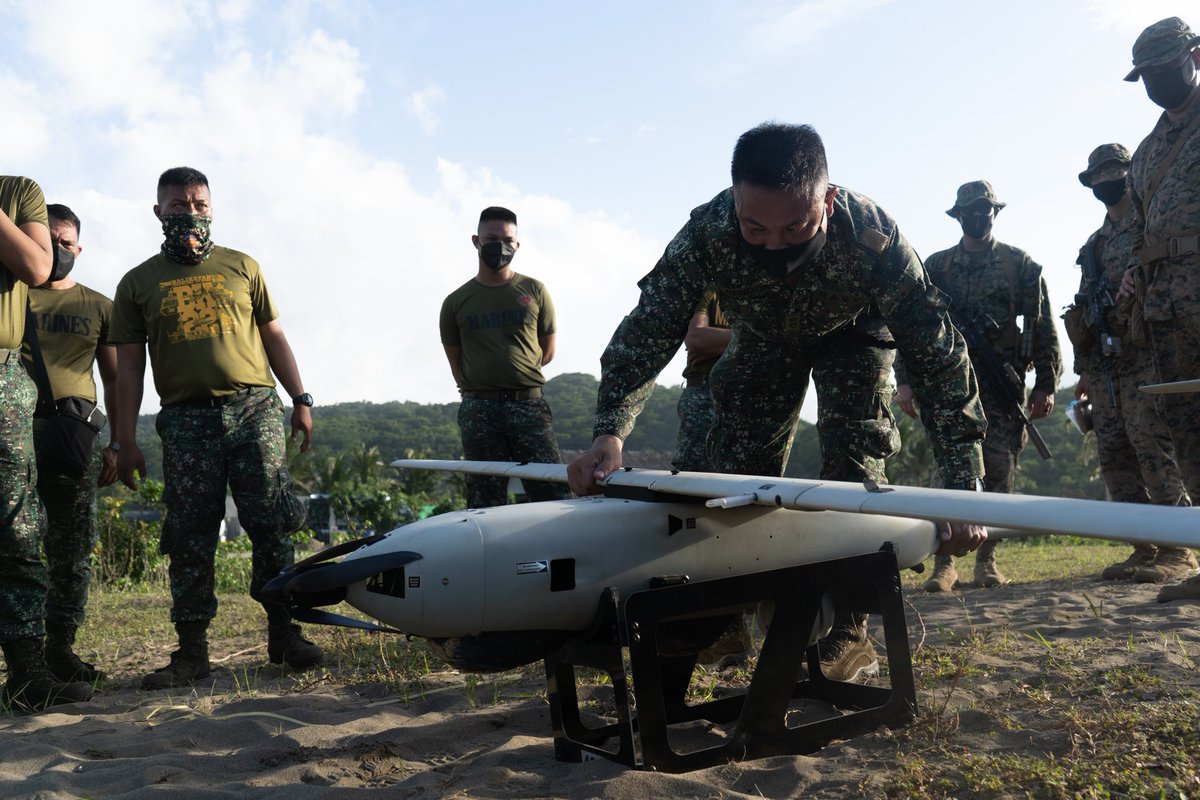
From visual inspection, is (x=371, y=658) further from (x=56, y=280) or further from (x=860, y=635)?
(x=56, y=280)

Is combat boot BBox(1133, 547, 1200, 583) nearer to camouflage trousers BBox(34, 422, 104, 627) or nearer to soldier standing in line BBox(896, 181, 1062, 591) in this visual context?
soldier standing in line BBox(896, 181, 1062, 591)

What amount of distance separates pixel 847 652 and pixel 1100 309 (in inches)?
159

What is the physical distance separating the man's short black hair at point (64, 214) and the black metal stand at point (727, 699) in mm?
4507

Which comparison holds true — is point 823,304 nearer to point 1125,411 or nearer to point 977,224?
point 1125,411

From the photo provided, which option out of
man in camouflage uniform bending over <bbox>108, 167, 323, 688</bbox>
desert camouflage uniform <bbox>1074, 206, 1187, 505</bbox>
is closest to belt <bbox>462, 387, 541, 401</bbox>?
man in camouflage uniform bending over <bbox>108, 167, 323, 688</bbox>

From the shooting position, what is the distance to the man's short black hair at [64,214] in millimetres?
5828

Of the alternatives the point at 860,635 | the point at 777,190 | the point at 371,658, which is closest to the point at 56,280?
the point at 371,658

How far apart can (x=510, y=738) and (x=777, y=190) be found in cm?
224

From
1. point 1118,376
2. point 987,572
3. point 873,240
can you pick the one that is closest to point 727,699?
point 873,240

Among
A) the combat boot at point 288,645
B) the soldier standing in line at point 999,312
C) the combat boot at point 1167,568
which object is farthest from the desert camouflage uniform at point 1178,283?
the combat boot at point 288,645

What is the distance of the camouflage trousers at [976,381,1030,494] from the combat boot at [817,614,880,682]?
3256 millimetres

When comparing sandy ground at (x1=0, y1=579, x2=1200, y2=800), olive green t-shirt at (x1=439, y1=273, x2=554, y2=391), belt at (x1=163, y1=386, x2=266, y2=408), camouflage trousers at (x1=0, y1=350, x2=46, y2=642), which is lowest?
→ sandy ground at (x1=0, y1=579, x2=1200, y2=800)

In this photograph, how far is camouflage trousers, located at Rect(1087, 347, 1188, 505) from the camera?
6.14 m

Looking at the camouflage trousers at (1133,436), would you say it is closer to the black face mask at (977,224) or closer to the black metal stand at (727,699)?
the black face mask at (977,224)
